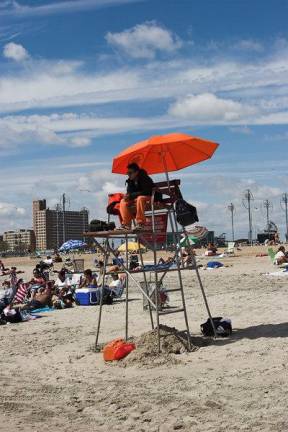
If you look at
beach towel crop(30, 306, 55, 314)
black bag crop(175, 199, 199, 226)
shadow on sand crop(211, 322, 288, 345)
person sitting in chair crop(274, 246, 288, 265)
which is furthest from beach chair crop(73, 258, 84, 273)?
black bag crop(175, 199, 199, 226)

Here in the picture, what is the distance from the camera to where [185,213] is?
770 centimetres

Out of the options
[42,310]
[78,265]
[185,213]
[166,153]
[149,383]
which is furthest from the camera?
[78,265]

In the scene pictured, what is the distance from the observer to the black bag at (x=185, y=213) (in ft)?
25.3

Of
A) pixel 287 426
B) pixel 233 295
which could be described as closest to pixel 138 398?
pixel 287 426

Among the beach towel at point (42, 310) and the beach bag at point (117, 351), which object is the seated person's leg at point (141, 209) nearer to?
the beach bag at point (117, 351)

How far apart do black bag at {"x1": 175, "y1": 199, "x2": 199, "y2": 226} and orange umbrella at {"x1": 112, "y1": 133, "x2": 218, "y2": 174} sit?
73 cm

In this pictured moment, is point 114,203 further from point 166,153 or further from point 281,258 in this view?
point 281,258

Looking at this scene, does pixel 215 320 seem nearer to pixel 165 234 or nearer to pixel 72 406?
pixel 165 234

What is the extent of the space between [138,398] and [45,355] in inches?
123

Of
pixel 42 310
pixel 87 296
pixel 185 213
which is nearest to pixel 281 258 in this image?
pixel 87 296

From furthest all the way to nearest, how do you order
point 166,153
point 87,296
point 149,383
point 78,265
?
1. point 78,265
2. point 87,296
3. point 166,153
4. point 149,383

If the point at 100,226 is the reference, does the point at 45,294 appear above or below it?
below

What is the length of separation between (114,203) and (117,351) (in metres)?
1.98

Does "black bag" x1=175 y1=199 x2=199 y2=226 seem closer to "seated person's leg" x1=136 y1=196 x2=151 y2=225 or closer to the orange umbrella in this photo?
"seated person's leg" x1=136 y1=196 x2=151 y2=225
